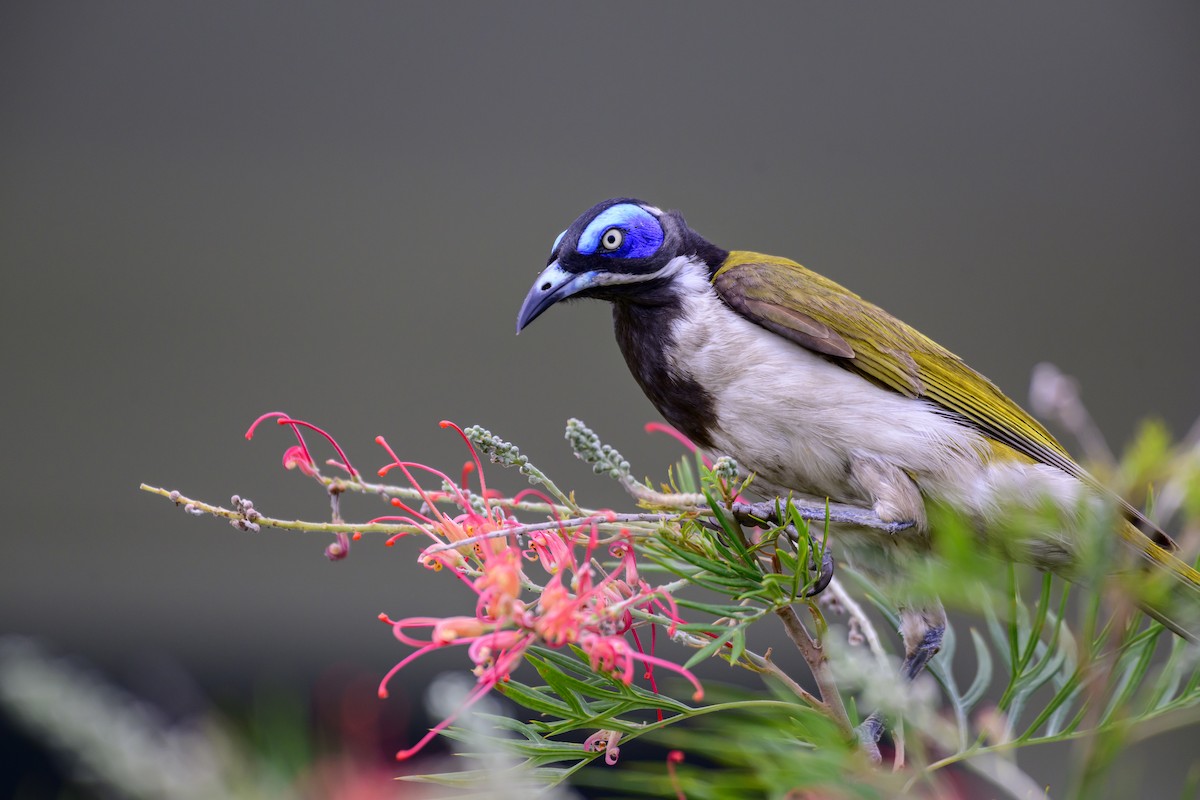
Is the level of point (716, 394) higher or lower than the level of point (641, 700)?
higher

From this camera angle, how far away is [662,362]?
1.30 meters

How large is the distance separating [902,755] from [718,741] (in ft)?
1.20

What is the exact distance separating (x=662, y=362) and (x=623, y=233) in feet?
0.53

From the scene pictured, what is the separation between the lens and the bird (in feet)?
3.98

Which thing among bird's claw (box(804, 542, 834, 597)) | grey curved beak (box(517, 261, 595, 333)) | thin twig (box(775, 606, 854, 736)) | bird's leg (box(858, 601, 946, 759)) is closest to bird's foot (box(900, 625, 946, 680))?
bird's leg (box(858, 601, 946, 759))

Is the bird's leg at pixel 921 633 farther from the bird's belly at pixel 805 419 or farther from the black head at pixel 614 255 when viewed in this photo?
the black head at pixel 614 255

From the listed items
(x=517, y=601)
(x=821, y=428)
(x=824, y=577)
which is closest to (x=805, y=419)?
(x=821, y=428)

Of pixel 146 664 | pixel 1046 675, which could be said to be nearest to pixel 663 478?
pixel 146 664

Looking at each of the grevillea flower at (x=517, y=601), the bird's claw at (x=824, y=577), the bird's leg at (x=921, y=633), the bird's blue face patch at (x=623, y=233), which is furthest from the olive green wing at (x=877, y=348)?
the grevillea flower at (x=517, y=601)

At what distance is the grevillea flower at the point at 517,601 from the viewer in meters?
0.62

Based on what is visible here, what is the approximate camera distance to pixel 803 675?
3.31 meters

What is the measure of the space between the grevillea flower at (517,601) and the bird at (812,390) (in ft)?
1.44

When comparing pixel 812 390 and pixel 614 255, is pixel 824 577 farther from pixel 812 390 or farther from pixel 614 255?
pixel 614 255

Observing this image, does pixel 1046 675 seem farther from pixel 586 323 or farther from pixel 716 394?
pixel 586 323
